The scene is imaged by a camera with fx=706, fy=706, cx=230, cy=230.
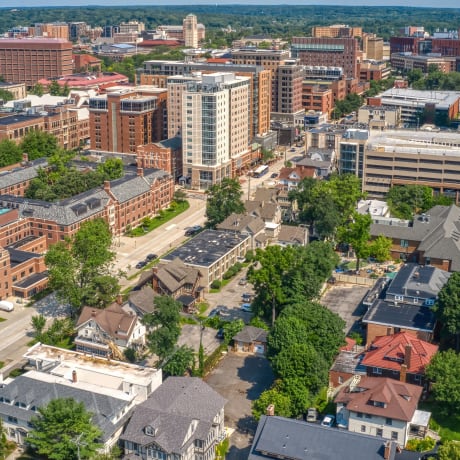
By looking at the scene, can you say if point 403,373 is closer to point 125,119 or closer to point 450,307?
point 450,307

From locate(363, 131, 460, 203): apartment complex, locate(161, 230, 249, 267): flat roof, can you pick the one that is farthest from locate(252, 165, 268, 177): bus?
locate(161, 230, 249, 267): flat roof

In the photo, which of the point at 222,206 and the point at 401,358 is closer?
the point at 401,358

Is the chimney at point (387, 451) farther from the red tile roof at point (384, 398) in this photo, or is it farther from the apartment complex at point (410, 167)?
the apartment complex at point (410, 167)

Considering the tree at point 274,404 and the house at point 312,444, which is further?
the tree at point 274,404

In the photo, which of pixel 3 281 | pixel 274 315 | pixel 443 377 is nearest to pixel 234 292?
pixel 274 315

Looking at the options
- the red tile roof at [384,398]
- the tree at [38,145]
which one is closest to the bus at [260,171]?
the tree at [38,145]

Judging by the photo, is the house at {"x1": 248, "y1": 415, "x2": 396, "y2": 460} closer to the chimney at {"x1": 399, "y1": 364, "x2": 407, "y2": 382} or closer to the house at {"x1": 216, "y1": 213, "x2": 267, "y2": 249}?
the chimney at {"x1": 399, "y1": 364, "x2": 407, "y2": 382}

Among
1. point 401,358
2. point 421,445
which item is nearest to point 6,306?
point 401,358
